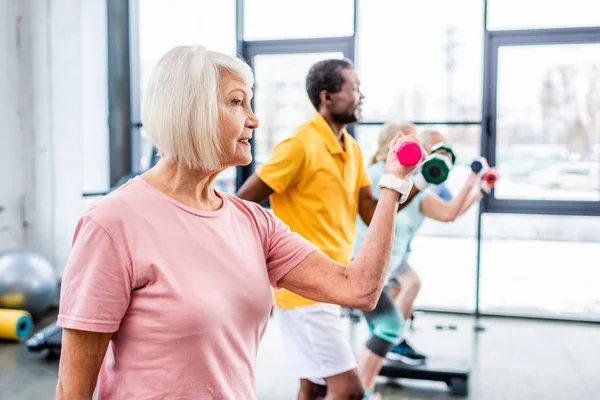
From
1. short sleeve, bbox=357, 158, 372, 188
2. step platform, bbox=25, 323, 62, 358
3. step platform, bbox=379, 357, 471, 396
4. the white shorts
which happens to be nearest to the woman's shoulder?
the white shorts

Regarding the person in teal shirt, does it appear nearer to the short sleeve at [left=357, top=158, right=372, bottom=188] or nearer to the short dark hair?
the short sleeve at [left=357, top=158, right=372, bottom=188]

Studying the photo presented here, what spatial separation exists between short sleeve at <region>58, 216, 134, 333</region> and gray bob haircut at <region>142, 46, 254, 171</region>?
205mm

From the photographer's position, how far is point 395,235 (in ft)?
8.93

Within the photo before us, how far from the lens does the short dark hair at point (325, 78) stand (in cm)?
233

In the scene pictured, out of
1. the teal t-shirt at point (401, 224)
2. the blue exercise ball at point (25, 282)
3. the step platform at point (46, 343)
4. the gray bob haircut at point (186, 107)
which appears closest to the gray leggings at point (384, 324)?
the teal t-shirt at point (401, 224)

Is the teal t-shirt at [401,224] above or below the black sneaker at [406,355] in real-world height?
above

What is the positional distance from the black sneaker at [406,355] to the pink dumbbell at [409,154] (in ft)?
7.55

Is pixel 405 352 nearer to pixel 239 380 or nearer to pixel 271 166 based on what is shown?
pixel 271 166

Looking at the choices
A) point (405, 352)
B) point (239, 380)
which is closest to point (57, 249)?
point (405, 352)

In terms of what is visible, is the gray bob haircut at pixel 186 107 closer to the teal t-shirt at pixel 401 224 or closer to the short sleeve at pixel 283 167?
the short sleeve at pixel 283 167

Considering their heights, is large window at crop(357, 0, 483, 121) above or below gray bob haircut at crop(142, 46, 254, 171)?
above

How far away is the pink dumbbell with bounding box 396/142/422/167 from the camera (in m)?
1.15

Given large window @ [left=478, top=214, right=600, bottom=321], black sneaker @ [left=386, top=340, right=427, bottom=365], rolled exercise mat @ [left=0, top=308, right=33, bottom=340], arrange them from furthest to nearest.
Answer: large window @ [left=478, top=214, right=600, bottom=321], rolled exercise mat @ [left=0, top=308, right=33, bottom=340], black sneaker @ [left=386, top=340, right=427, bottom=365]

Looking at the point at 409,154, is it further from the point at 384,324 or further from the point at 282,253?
the point at 384,324
